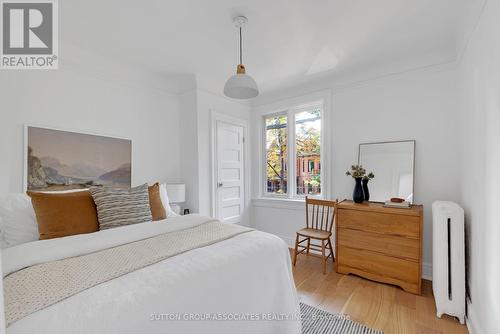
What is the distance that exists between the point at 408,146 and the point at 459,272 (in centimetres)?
132

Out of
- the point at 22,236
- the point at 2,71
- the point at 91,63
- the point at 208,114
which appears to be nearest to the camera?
the point at 22,236

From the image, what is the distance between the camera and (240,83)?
1.81 m

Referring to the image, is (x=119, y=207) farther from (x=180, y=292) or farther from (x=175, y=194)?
(x=180, y=292)

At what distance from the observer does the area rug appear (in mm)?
1741

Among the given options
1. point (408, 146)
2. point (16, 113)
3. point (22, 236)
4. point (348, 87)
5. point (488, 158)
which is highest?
point (348, 87)

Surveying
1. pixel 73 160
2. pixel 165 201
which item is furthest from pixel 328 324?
pixel 73 160

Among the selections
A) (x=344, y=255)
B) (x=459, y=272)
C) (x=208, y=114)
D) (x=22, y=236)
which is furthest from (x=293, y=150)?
(x=22, y=236)

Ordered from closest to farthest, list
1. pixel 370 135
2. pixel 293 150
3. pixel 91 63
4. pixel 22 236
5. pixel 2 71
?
1. pixel 22 236
2. pixel 2 71
3. pixel 91 63
4. pixel 370 135
5. pixel 293 150

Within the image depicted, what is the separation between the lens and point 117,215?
1858mm

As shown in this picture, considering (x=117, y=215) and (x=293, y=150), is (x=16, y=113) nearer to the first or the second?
(x=117, y=215)

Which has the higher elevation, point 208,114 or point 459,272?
point 208,114

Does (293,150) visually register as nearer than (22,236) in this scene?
No

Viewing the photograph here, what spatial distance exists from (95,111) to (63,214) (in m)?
1.31

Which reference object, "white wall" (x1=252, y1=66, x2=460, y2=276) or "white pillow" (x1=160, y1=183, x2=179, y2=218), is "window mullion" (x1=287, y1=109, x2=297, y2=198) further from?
"white pillow" (x1=160, y1=183, x2=179, y2=218)
